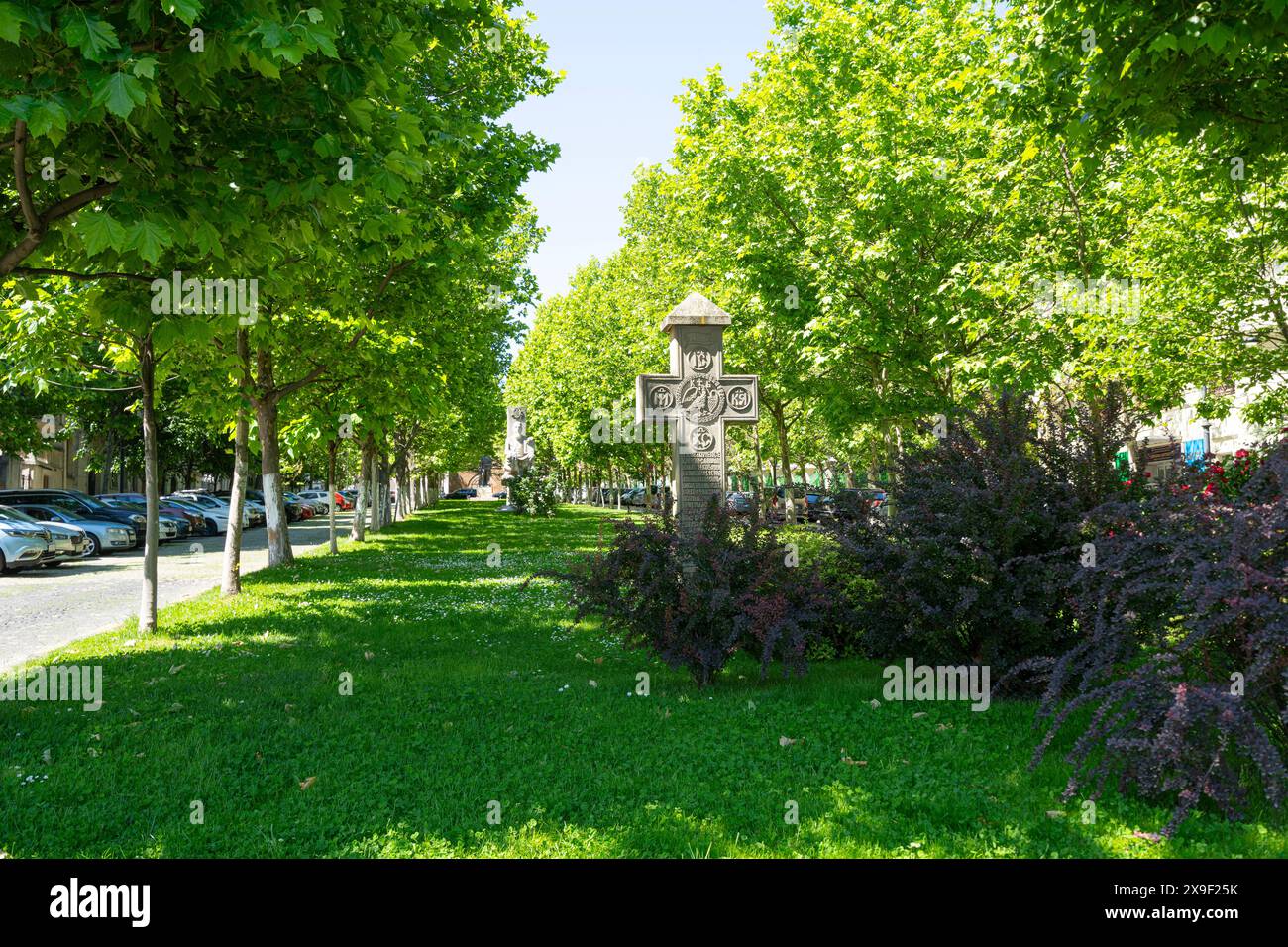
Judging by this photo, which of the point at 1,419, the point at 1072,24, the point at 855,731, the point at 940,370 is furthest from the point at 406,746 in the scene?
the point at 1,419

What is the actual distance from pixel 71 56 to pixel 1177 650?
723 cm

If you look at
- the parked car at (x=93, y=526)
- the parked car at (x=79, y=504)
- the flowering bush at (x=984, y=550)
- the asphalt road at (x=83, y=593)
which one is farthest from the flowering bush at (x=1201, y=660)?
the parked car at (x=79, y=504)

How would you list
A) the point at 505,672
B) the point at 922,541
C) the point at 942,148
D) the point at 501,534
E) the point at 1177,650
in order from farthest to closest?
the point at 501,534 < the point at 942,148 < the point at 505,672 < the point at 922,541 < the point at 1177,650

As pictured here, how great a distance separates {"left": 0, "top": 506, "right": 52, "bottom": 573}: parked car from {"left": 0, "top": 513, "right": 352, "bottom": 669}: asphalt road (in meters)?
0.37

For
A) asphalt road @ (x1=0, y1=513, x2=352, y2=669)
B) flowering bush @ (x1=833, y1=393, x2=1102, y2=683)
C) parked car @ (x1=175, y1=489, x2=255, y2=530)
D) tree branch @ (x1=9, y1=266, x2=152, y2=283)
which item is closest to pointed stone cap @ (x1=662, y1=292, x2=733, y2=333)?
flowering bush @ (x1=833, y1=393, x2=1102, y2=683)

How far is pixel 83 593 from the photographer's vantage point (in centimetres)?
1608

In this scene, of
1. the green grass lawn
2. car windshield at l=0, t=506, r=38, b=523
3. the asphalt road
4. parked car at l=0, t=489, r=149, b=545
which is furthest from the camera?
parked car at l=0, t=489, r=149, b=545

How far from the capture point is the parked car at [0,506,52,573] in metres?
19.7

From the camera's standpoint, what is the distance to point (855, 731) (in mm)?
6289

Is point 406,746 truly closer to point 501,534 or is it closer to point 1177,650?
point 1177,650

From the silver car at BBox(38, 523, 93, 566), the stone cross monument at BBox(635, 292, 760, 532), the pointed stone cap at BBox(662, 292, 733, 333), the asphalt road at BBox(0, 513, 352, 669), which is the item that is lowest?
the asphalt road at BBox(0, 513, 352, 669)

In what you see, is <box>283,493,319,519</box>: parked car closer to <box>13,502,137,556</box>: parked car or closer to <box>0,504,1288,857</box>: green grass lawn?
<box>13,502,137,556</box>: parked car

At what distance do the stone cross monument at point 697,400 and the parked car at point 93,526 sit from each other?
1954cm

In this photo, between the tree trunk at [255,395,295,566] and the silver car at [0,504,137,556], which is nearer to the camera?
the tree trunk at [255,395,295,566]
